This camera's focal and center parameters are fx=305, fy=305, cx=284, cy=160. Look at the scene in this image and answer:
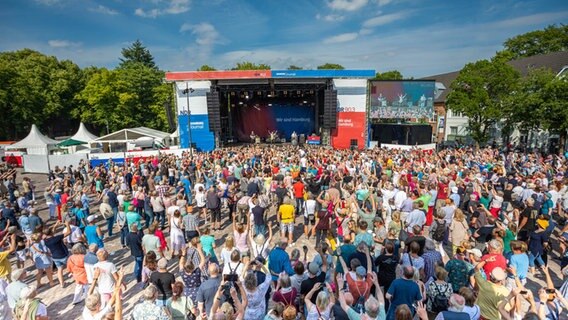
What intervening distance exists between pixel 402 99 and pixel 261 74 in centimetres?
1153

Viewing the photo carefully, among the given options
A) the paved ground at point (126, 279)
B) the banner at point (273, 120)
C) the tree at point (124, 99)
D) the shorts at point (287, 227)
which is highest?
the tree at point (124, 99)

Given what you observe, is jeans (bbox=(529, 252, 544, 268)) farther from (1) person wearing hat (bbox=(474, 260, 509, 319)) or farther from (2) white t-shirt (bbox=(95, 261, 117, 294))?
(2) white t-shirt (bbox=(95, 261, 117, 294))

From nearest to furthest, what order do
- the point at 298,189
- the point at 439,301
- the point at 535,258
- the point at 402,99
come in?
1. the point at 439,301
2. the point at 535,258
3. the point at 298,189
4. the point at 402,99

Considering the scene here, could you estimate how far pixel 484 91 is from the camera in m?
22.7

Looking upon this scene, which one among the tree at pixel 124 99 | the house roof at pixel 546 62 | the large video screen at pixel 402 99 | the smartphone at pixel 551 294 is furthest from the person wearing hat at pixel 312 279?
the tree at pixel 124 99

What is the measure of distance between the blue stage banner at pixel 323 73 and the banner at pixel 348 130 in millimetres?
2929

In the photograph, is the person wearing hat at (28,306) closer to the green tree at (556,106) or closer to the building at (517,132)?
the green tree at (556,106)

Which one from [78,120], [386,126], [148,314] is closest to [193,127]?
[386,126]

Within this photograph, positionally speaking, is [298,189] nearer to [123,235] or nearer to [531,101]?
[123,235]

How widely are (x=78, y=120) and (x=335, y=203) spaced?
4223 cm

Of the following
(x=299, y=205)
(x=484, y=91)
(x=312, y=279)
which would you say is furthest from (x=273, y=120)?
(x=312, y=279)

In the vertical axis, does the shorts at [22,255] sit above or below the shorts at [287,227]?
below

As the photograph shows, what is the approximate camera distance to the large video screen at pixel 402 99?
24.3 m

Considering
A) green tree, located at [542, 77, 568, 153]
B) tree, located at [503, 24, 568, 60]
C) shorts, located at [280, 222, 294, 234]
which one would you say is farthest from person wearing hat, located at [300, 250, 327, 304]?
tree, located at [503, 24, 568, 60]
